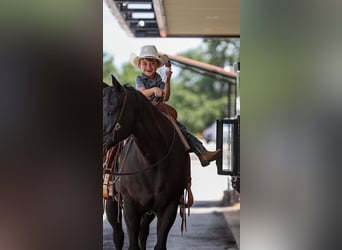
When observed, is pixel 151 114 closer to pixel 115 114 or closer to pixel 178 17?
pixel 115 114

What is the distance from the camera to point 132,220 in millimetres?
3248

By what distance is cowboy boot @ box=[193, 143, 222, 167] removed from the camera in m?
3.51

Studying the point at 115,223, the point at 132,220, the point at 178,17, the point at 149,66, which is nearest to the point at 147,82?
the point at 149,66

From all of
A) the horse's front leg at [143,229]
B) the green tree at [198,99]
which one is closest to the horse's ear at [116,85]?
the horse's front leg at [143,229]

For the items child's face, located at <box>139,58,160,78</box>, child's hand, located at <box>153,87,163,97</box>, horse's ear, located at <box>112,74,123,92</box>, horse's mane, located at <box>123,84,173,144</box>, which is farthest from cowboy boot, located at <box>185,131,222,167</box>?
→ horse's ear, located at <box>112,74,123,92</box>

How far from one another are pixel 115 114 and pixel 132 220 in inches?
33.8
